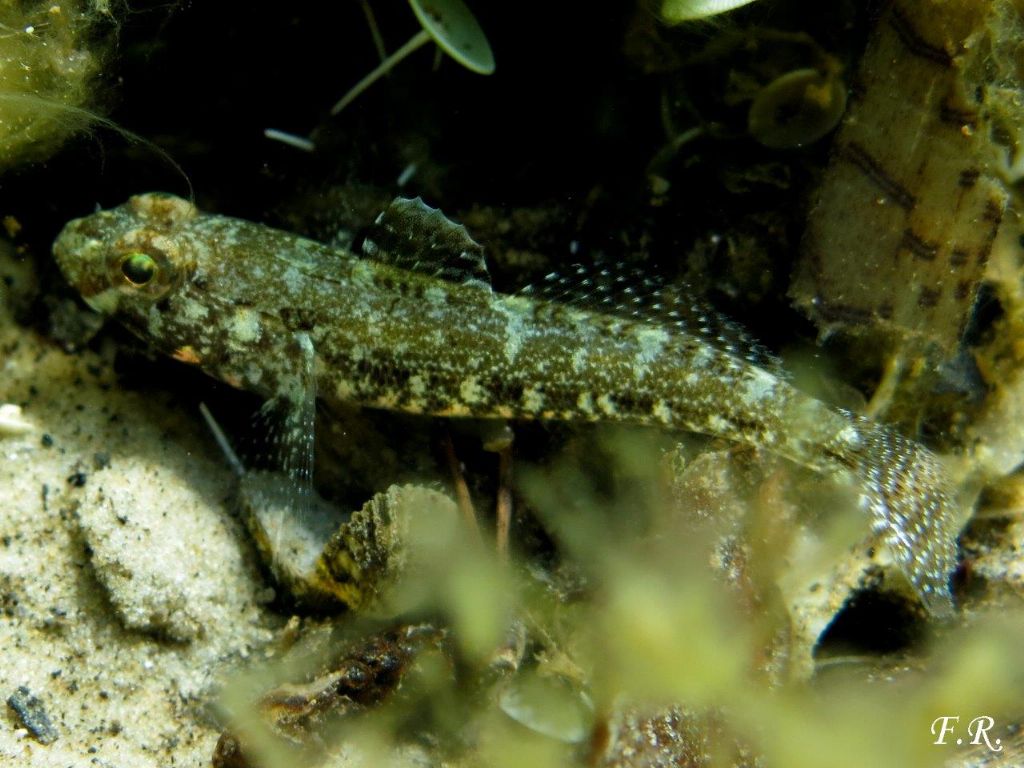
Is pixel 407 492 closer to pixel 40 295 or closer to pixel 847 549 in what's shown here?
pixel 847 549

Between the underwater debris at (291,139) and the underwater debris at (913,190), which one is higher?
the underwater debris at (913,190)

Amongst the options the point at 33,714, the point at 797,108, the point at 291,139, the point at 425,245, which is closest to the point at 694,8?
the point at 797,108

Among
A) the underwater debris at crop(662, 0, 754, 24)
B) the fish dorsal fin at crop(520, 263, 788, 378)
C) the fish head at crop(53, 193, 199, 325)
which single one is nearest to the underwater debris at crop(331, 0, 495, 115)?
the underwater debris at crop(662, 0, 754, 24)

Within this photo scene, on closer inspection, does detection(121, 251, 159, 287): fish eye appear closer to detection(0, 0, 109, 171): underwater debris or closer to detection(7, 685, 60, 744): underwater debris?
detection(0, 0, 109, 171): underwater debris

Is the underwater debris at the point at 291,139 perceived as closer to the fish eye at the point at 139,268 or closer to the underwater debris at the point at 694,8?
the fish eye at the point at 139,268

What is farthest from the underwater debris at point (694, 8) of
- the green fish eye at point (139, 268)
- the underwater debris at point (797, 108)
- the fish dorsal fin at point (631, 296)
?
the green fish eye at point (139, 268)

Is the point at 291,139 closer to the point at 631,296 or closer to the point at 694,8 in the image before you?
the point at 631,296
